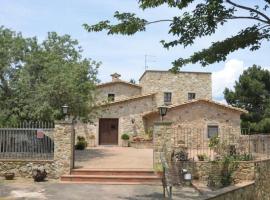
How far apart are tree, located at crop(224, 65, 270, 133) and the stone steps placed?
22.8m

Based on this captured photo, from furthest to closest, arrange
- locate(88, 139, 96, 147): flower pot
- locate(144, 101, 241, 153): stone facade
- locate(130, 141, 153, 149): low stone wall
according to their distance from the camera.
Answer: locate(88, 139, 96, 147): flower pot, locate(144, 101, 241, 153): stone facade, locate(130, 141, 153, 149): low stone wall

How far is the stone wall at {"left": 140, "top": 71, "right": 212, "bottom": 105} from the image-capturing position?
3944 cm

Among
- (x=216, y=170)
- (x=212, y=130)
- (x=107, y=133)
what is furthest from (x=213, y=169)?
(x=107, y=133)

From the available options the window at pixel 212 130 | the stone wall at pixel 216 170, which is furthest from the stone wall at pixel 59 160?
the window at pixel 212 130

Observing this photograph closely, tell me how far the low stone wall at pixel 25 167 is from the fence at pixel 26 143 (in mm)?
254

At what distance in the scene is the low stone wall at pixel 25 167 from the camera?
18.6 meters

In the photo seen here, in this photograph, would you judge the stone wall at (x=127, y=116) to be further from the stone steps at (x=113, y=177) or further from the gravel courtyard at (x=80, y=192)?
the gravel courtyard at (x=80, y=192)

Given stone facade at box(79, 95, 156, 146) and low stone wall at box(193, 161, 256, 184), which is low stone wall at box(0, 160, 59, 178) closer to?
low stone wall at box(193, 161, 256, 184)

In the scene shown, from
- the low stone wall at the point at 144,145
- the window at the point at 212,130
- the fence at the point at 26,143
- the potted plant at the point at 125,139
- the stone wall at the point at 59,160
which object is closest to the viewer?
the stone wall at the point at 59,160

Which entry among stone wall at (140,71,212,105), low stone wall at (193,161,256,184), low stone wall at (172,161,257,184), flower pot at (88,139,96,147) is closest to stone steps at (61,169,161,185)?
low stone wall at (172,161,257,184)

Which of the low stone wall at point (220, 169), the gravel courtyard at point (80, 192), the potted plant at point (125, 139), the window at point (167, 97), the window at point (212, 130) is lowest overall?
the gravel courtyard at point (80, 192)

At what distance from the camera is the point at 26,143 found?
18922 mm

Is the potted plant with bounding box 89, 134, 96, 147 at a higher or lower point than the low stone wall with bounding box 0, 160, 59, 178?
higher

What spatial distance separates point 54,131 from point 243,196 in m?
8.91
